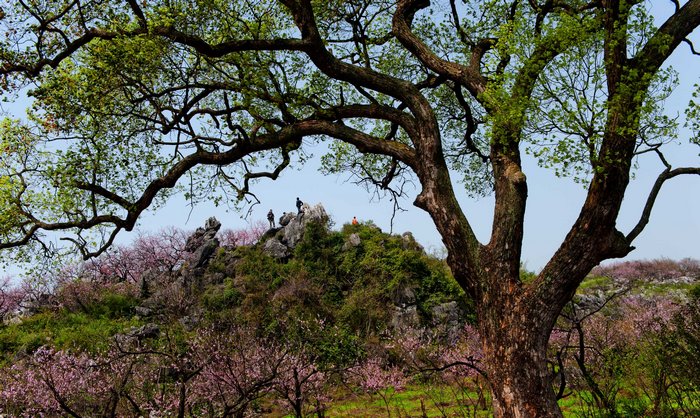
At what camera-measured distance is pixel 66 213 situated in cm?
991

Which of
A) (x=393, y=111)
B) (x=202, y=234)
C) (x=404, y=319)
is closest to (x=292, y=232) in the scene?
(x=202, y=234)

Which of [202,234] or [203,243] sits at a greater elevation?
[202,234]

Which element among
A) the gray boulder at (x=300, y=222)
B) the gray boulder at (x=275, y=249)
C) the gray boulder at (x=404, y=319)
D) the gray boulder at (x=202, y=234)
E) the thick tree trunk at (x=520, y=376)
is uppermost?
the gray boulder at (x=202, y=234)

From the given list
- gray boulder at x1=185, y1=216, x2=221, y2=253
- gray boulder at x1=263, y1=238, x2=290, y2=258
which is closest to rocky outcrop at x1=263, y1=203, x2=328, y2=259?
gray boulder at x1=263, y1=238, x2=290, y2=258

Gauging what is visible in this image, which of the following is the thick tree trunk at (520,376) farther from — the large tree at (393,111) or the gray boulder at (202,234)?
the gray boulder at (202,234)

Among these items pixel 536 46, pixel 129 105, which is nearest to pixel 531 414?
pixel 536 46

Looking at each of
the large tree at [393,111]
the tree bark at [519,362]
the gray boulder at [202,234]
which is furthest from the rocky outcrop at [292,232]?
the tree bark at [519,362]

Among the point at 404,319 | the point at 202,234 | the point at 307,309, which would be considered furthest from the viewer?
the point at 202,234

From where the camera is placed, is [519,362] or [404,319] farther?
[404,319]

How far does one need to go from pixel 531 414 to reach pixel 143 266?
42.3 metres

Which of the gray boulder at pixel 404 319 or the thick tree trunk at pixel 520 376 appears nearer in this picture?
the thick tree trunk at pixel 520 376

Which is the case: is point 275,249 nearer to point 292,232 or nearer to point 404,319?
point 292,232

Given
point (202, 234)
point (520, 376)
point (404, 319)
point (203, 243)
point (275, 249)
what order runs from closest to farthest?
point (520, 376), point (404, 319), point (275, 249), point (203, 243), point (202, 234)

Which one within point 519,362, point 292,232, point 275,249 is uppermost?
point 292,232
